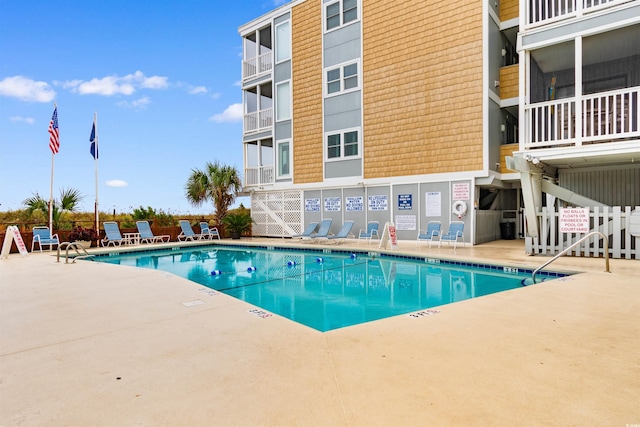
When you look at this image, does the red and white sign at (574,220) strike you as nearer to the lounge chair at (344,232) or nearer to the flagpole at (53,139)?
the lounge chair at (344,232)

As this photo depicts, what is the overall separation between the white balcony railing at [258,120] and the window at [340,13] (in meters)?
4.68

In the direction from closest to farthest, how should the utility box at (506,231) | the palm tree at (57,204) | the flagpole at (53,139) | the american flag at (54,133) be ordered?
the flagpole at (53,139) < the american flag at (54,133) < the palm tree at (57,204) < the utility box at (506,231)

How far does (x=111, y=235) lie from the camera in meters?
13.9

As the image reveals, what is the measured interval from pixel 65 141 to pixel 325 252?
10432 mm

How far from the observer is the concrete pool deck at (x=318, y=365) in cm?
217

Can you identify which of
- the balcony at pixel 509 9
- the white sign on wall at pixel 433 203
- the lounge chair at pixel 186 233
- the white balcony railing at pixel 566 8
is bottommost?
the lounge chair at pixel 186 233

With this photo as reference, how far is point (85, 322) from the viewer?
4.16 m

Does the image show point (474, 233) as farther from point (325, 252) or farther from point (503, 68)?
point (503, 68)

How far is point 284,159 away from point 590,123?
456 inches

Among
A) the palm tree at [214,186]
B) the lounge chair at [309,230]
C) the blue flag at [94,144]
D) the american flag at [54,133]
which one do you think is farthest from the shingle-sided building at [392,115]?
the american flag at [54,133]

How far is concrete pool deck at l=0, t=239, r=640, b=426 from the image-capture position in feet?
7.11

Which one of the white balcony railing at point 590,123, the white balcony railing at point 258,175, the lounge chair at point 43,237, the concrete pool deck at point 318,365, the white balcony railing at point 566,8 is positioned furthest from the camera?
the white balcony railing at point 258,175

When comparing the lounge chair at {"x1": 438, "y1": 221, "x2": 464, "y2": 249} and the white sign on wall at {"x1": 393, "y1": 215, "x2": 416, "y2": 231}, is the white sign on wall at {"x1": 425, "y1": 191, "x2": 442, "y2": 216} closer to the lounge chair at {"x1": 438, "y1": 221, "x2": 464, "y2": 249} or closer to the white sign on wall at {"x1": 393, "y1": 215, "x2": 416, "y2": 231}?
the white sign on wall at {"x1": 393, "y1": 215, "x2": 416, "y2": 231}

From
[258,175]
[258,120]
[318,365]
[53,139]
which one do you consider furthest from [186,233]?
[318,365]
